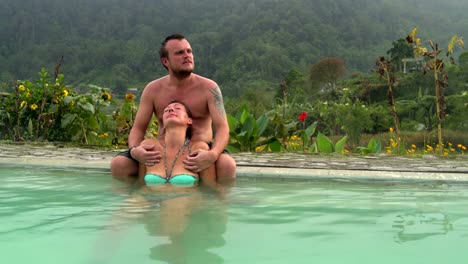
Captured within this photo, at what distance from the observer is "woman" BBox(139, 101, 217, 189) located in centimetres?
386

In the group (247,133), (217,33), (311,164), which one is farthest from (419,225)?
(217,33)

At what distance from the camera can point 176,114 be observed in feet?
12.8

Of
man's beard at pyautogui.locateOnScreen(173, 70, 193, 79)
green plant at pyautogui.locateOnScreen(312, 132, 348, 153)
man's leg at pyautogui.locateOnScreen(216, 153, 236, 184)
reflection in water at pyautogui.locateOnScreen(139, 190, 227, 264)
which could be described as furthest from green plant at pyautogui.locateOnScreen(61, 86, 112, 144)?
reflection in water at pyautogui.locateOnScreen(139, 190, 227, 264)

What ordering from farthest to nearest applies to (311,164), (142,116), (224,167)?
(311,164) → (142,116) → (224,167)

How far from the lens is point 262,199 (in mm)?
3594

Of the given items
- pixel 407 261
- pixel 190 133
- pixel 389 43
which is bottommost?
pixel 407 261

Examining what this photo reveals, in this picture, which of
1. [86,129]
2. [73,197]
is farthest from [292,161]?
[86,129]

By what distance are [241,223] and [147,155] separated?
46.8 inches

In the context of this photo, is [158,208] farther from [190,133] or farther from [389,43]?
[389,43]

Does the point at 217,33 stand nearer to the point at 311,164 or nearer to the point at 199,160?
the point at 311,164

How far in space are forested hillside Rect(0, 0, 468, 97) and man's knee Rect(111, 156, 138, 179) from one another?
167 ft

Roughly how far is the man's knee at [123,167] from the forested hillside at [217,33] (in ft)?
167

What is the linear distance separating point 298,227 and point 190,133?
1.52 metres

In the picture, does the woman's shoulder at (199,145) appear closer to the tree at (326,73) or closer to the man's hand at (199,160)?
the man's hand at (199,160)
